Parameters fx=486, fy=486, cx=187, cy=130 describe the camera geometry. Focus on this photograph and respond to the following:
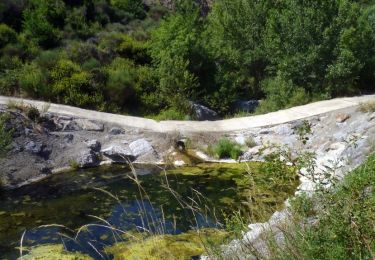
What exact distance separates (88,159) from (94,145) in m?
0.65

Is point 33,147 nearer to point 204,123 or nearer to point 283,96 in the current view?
point 204,123

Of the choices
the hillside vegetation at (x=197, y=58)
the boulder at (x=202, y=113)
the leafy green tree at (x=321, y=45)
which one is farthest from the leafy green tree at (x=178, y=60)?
the leafy green tree at (x=321, y=45)

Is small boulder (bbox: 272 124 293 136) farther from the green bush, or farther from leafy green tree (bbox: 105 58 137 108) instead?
leafy green tree (bbox: 105 58 137 108)

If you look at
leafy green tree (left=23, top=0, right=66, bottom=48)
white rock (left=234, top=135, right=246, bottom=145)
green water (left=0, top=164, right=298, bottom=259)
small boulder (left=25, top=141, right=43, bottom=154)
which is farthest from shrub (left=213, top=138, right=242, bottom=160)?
leafy green tree (left=23, top=0, right=66, bottom=48)

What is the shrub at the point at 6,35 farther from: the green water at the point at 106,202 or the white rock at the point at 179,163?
the white rock at the point at 179,163

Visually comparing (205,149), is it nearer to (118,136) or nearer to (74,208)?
(118,136)

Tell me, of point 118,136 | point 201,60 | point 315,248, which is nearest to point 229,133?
point 118,136

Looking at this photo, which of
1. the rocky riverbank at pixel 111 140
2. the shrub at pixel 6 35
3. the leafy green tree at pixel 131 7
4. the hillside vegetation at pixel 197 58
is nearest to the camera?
the rocky riverbank at pixel 111 140

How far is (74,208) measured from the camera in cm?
1005

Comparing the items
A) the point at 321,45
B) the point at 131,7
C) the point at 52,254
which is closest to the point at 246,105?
the point at 321,45

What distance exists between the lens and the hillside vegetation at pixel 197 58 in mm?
16547

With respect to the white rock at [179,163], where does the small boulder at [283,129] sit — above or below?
above

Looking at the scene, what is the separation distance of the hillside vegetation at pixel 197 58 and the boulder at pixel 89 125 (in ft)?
8.52

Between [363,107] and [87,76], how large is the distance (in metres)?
9.39
